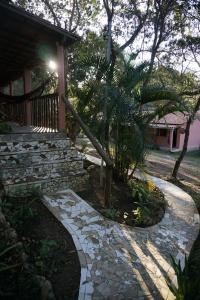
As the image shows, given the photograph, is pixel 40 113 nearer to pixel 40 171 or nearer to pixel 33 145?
pixel 33 145

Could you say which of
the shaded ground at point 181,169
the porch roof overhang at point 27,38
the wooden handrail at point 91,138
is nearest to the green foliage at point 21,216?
the wooden handrail at point 91,138

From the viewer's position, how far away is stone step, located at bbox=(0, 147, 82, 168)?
4505 mm

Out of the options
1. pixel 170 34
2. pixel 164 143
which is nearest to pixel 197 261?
pixel 170 34

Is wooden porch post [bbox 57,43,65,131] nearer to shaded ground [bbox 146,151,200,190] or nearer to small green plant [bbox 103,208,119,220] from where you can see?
small green plant [bbox 103,208,119,220]

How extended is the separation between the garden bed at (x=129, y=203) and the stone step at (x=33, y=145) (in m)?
1.07

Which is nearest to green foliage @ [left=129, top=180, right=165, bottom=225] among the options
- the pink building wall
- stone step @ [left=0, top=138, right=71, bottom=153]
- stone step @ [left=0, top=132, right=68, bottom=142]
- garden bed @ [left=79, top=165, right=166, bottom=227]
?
garden bed @ [left=79, top=165, right=166, bottom=227]

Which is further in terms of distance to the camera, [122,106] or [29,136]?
[29,136]

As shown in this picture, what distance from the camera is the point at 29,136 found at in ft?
16.0

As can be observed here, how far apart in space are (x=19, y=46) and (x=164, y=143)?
48.3 ft

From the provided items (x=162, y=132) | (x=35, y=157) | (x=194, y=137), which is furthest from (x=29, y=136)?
(x=194, y=137)

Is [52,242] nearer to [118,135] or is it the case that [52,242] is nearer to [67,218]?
[67,218]

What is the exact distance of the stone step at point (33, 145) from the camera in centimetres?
455

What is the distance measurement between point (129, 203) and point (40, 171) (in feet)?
6.22

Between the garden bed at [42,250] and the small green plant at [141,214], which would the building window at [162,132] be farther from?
the garden bed at [42,250]
